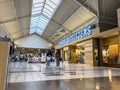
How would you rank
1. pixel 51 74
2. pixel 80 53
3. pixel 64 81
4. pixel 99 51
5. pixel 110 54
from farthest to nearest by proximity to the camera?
1. pixel 80 53
2. pixel 99 51
3. pixel 110 54
4. pixel 51 74
5. pixel 64 81

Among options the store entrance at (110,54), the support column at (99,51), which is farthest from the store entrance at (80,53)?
the support column at (99,51)

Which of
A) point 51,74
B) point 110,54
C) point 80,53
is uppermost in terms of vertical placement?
point 80,53

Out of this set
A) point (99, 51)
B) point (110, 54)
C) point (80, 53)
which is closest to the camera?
point (110, 54)

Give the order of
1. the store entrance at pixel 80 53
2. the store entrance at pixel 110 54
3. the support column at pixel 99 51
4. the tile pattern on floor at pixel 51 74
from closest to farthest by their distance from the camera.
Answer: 1. the tile pattern on floor at pixel 51 74
2. the store entrance at pixel 110 54
3. the support column at pixel 99 51
4. the store entrance at pixel 80 53

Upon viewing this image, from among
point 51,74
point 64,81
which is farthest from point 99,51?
point 64,81

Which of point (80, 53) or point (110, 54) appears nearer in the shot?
point (110, 54)

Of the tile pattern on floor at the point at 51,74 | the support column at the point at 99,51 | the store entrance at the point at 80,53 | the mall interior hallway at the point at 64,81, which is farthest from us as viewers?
the store entrance at the point at 80,53

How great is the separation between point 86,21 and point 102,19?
13.5ft

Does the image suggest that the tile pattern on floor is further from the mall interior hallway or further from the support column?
the support column

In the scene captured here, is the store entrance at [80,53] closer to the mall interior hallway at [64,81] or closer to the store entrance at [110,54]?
the store entrance at [110,54]

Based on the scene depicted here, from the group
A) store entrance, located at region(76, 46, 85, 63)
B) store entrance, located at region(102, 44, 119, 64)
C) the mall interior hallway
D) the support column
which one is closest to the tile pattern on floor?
the mall interior hallway

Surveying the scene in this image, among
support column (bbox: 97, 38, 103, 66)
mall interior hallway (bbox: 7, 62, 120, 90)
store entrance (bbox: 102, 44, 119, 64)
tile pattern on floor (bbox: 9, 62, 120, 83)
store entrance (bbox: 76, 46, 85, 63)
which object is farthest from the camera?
store entrance (bbox: 76, 46, 85, 63)

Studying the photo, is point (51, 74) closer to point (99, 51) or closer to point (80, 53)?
point (99, 51)

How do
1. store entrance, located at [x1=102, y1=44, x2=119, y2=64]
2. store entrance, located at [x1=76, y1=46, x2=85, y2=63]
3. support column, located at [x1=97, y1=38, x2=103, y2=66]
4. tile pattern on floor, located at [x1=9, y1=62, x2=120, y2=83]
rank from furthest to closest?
store entrance, located at [x1=76, y1=46, x2=85, y2=63]
support column, located at [x1=97, y1=38, x2=103, y2=66]
store entrance, located at [x1=102, y1=44, x2=119, y2=64]
tile pattern on floor, located at [x1=9, y1=62, x2=120, y2=83]
